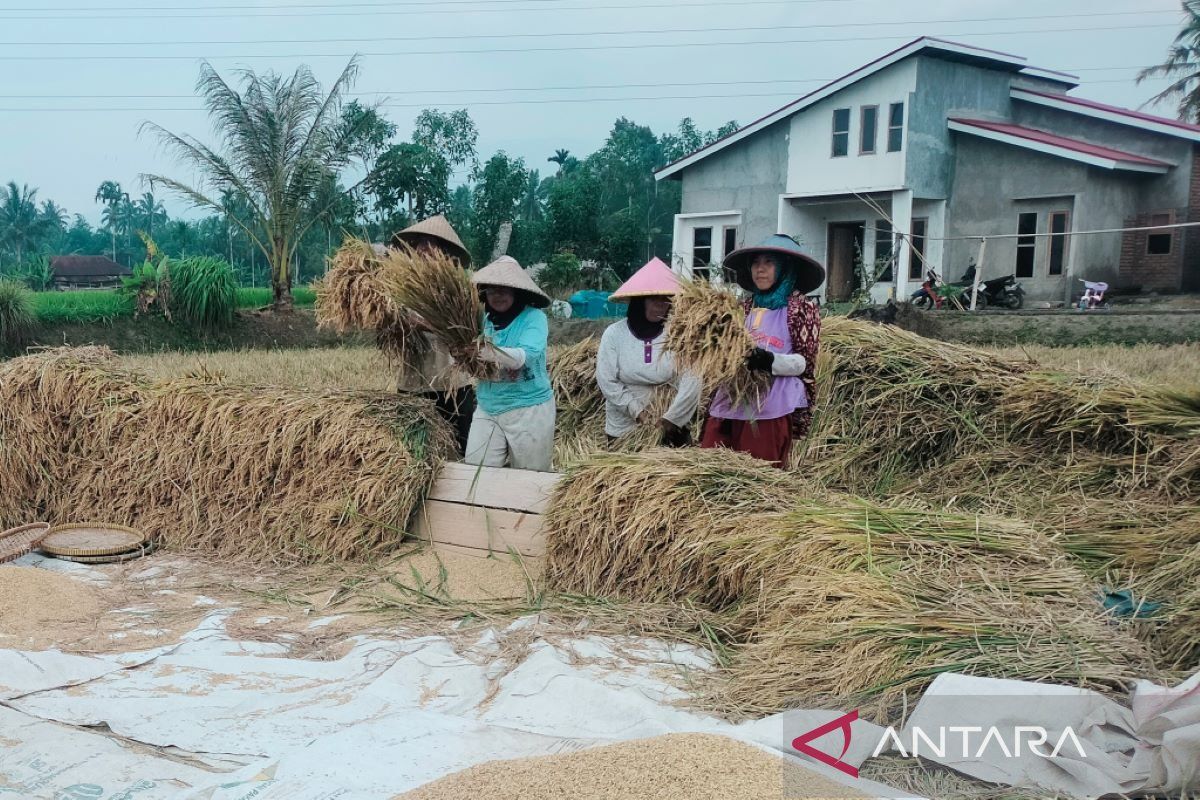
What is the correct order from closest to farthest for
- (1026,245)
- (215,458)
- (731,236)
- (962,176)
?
(215,458) < (1026,245) < (962,176) < (731,236)

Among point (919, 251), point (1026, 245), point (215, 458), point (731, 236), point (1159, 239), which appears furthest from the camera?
point (731, 236)

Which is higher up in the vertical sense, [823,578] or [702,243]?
[702,243]

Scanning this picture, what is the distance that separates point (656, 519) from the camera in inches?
142

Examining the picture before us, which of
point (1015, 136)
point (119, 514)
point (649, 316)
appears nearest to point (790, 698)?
point (649, 316)

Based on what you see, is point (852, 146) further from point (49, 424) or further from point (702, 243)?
point (49, 424)

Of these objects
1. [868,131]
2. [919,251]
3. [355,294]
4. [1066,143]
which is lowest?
[355,294]

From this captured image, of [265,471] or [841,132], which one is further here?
[841,132]

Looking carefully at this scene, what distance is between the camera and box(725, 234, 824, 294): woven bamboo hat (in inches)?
169

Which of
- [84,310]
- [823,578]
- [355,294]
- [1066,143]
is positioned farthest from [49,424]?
[1066,143]

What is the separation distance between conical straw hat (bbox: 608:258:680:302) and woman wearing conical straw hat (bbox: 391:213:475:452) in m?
0.85

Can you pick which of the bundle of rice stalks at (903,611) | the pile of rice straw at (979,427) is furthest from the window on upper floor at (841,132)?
the bundle of rice stalks at (903,611)

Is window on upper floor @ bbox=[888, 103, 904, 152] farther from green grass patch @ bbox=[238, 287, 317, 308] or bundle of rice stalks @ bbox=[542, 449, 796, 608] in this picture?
bundle of rice stalks @ bbox=[542, 449, 796, 608]

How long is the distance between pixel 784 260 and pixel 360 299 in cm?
194

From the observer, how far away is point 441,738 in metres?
2.52
